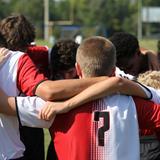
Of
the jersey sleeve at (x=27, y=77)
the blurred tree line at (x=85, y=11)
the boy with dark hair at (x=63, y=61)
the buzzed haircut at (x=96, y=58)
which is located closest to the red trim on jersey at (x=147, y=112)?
the buzzed haircut at (x=96, y=58)

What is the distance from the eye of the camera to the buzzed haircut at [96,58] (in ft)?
9.31

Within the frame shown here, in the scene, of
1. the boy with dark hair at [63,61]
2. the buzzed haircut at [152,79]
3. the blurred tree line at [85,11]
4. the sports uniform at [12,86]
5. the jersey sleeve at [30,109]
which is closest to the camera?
the jersey sleeve at [30,109]

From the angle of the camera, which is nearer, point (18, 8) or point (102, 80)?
point (102, 80)

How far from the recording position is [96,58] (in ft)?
9.29

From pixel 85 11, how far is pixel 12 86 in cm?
9254

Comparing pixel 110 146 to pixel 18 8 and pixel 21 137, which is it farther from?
pixel 18 8

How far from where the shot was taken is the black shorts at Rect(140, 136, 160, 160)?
338cm

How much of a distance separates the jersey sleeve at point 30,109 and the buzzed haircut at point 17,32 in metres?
0.61

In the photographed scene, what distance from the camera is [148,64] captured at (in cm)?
476

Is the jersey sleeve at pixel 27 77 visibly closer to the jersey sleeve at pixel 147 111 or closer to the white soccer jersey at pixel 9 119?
the white soccer jersey at pixel 9 119

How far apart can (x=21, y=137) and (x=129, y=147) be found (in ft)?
2.50

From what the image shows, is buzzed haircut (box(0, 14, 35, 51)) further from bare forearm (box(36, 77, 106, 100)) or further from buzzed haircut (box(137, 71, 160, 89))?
buzzed haircut (box(137, 71, 160, 89))

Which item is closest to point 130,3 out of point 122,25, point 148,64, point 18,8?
point 122,25

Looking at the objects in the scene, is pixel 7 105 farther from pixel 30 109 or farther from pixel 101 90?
pixel 101 90
